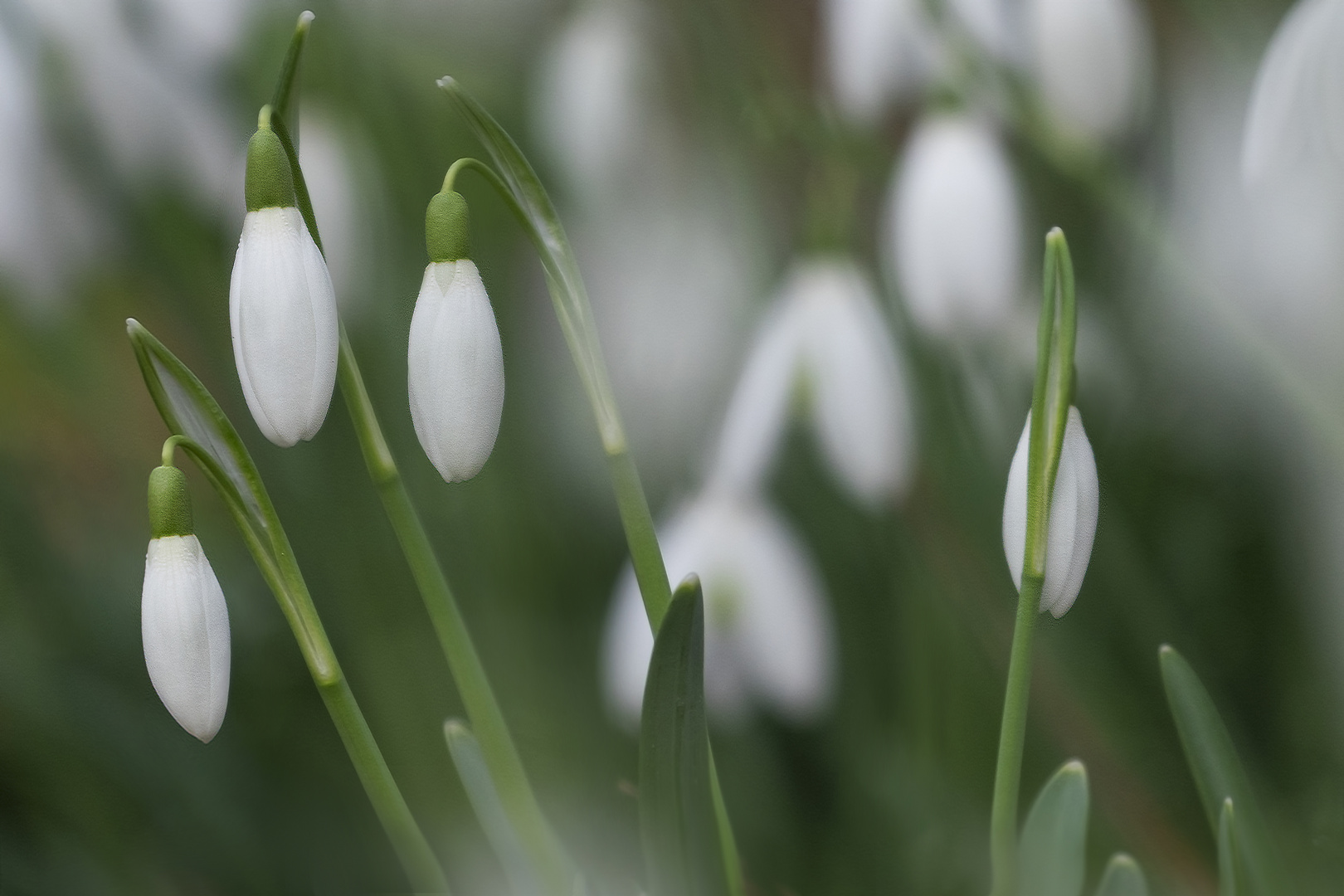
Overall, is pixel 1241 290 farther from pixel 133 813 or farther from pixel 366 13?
pixel 133 813

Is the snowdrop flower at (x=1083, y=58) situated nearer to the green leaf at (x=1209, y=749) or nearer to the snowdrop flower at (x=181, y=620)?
the green leaf at (x=1209, y=749)

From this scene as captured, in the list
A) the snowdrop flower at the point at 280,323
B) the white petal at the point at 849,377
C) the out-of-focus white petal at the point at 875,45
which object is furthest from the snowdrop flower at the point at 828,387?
the snowdrop flower at the point at 280,323

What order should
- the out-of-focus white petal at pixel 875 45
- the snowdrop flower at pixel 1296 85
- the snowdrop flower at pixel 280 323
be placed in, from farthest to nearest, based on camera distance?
the out-of-focus white petal at pixel 875 45 → the snowdrop flower at pixel 1296 85 → the snowdrop flower at pixel 280 323

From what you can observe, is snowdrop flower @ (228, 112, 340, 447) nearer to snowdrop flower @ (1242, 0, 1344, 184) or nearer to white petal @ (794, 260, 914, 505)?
white petal @ (794, 260, 914, 505)

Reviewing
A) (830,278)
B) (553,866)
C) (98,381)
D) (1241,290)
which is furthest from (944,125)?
(98,381)

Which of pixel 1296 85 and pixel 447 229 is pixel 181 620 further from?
pixel 1296 85

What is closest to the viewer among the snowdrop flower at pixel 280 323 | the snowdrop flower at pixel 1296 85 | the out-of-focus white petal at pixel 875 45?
the snowdrop flower at pixel 280 323

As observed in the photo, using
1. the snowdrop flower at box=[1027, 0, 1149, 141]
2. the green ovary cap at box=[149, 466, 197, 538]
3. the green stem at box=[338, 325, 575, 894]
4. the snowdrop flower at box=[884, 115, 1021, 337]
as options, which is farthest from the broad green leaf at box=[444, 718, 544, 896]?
the snowdrop flower at box=[1027, 0, 1149, 141]
